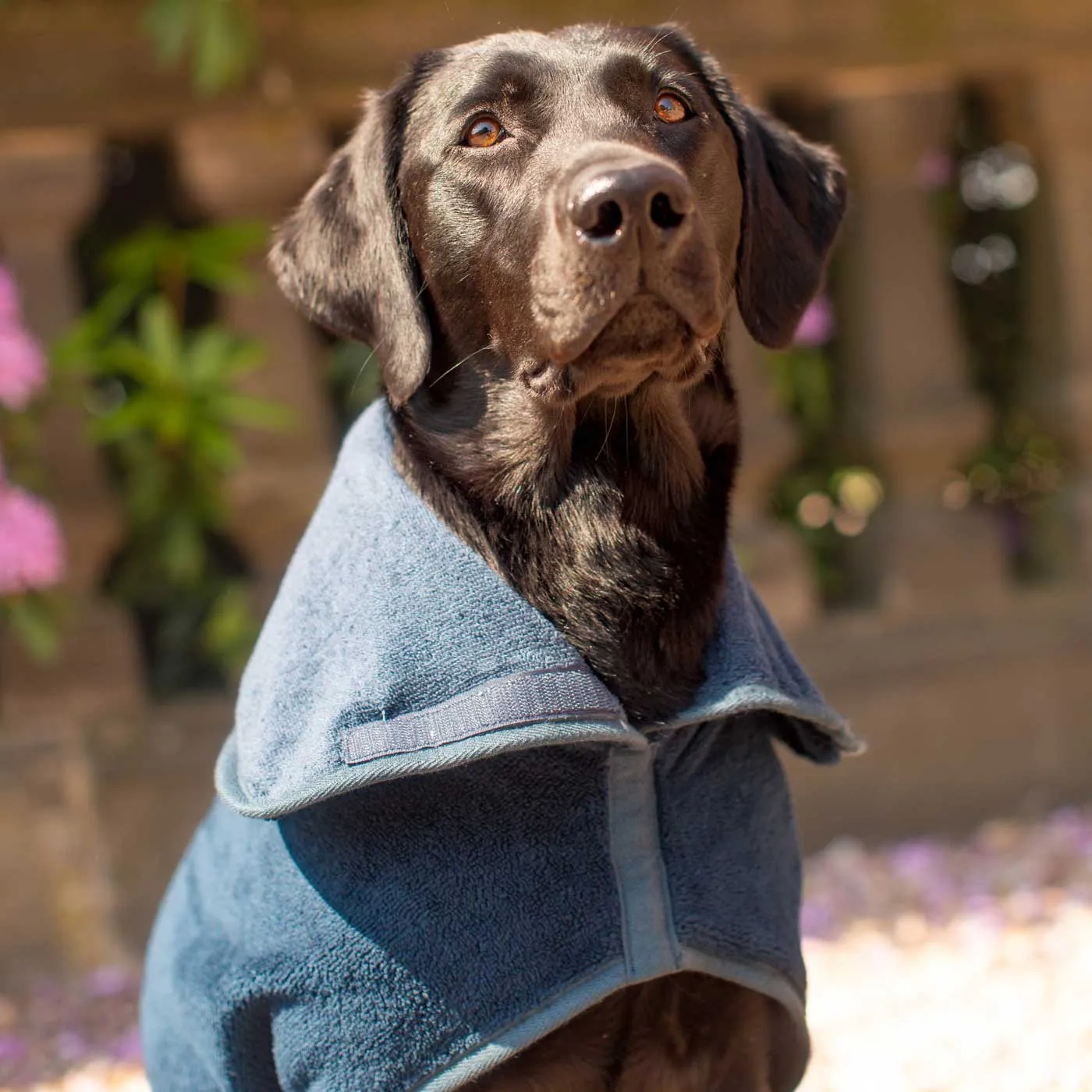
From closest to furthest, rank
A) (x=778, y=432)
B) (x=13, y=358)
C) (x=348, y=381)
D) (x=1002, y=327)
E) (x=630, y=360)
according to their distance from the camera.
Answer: (x=630, y=360) → (x=13, y=358) → (x=348, y=381) → (x=778, y=432) → (x=1002, y=327)

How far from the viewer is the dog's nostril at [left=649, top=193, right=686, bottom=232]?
1.69 metres

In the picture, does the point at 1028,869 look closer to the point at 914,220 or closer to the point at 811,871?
the point at 811,871

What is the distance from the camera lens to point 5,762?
3.15 m

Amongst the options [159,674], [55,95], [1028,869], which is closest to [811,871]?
[1028,869]

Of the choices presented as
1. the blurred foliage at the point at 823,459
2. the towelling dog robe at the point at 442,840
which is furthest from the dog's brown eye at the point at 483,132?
the blurred foliage at the point at 823,459

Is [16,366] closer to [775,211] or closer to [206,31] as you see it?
[206,31]

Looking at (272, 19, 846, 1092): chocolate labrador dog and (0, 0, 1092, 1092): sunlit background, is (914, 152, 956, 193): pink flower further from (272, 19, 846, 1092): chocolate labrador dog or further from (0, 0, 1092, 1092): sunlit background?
(272, 19, 846, 1092): chocolate labrador dog

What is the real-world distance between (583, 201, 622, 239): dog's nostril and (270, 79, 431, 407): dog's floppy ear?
0.33 metres

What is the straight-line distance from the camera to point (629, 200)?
5.45 feet

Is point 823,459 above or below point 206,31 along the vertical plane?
below

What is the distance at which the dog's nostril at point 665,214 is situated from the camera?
1688 mm

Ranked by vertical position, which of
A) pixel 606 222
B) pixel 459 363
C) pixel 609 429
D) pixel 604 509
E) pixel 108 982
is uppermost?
pixel 606 222

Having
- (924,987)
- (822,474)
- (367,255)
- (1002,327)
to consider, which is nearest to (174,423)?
(367,255)

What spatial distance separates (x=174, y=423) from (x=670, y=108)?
56.7 inches
